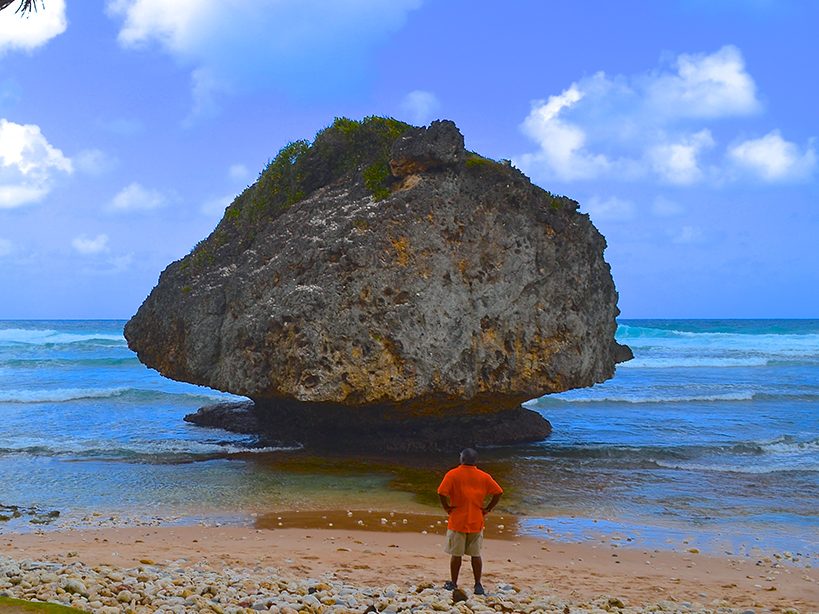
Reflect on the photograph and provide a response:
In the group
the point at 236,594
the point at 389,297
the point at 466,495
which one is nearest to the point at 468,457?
the point at 466,495

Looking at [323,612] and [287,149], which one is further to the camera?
[287,149]

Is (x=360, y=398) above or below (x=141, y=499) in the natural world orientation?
above

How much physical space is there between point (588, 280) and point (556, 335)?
1726 millimetres

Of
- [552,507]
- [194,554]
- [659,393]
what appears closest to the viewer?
[194,554]

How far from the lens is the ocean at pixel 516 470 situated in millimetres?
12766

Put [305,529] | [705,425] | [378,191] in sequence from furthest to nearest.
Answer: [705,425] < [378,191] < [305,529]

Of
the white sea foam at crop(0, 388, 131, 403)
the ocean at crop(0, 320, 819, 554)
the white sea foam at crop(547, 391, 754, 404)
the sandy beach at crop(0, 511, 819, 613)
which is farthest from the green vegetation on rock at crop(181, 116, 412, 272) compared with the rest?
the white sea foam at crop(547, 391, 754, 404)

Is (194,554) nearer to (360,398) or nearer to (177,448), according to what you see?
(360,398)

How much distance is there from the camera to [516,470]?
649 inches

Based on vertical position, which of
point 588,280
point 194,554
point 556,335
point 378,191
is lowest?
point 194,554

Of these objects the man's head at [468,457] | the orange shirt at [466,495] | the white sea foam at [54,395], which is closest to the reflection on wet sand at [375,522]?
the orange shirt at [466,495]

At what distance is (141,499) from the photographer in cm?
1363

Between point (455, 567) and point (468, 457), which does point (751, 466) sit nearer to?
point (455, 567)

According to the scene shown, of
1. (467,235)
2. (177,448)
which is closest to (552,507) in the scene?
(467,235)
